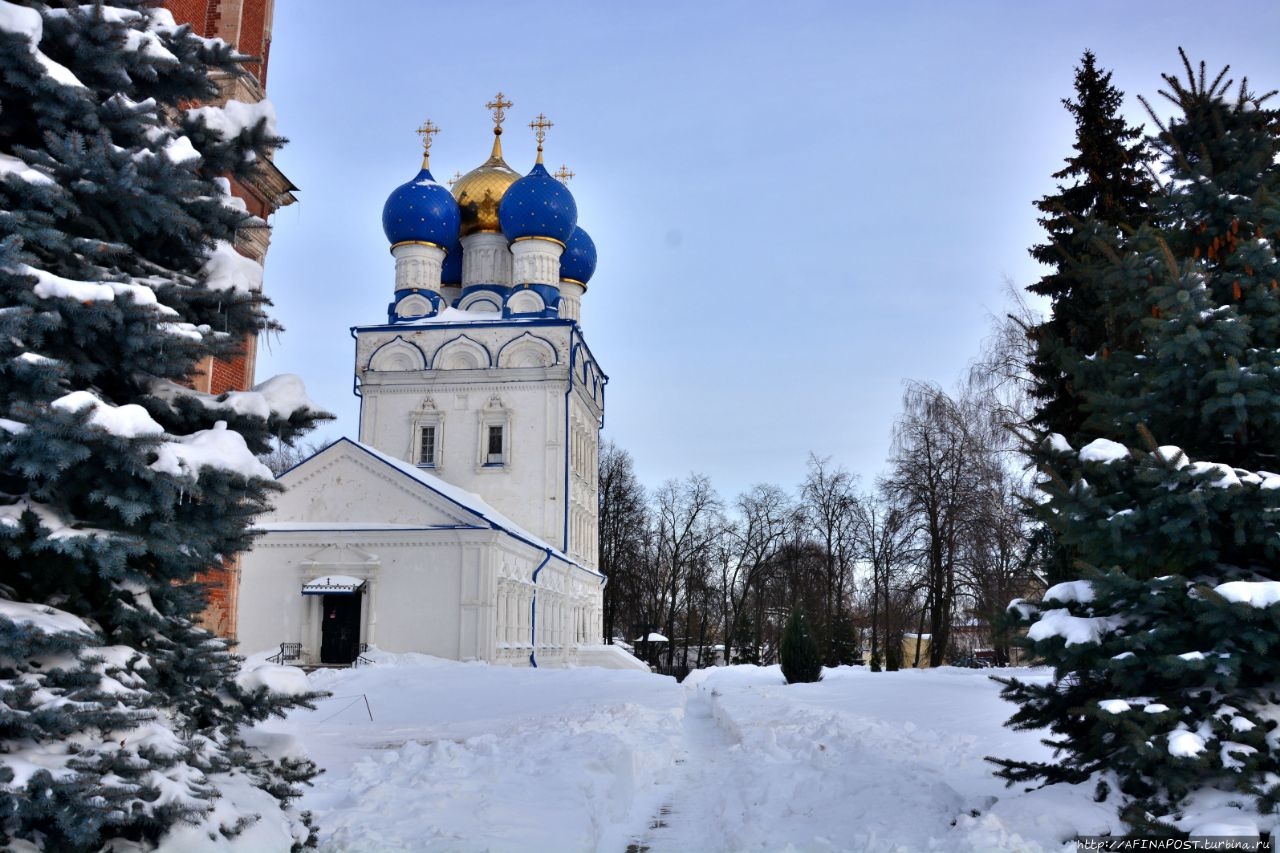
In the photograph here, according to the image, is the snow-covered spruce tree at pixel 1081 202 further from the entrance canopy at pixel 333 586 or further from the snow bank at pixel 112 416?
the entrance canopy at pixel 333 586

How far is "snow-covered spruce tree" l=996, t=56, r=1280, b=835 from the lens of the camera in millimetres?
5523

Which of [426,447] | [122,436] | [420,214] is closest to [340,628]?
[426,447]

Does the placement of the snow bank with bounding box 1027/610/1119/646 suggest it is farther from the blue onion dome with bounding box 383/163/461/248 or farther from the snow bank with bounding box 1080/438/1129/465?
the blue onion dome with bounding box 383/163/461/248

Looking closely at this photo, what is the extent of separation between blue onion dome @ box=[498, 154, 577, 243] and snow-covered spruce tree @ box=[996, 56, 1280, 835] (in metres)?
30.5

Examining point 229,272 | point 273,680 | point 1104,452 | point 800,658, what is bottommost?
point 273,680

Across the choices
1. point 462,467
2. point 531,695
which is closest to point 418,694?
point 531,695

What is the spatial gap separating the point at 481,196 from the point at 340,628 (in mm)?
18159

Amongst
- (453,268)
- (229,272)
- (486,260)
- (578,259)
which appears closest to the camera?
(229,272)

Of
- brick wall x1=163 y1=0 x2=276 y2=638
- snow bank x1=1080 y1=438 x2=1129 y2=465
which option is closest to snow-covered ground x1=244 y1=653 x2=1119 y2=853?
brick wall x1=163 y1=0 x2=276 y2=638

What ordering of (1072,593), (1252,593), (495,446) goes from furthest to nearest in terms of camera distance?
(495,446), (1072,593), (1252,593)

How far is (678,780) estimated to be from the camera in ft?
31.0

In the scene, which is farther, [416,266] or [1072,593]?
[416,266]

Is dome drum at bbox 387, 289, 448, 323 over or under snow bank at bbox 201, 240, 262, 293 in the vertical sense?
over

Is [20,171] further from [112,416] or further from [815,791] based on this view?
[815,791]
